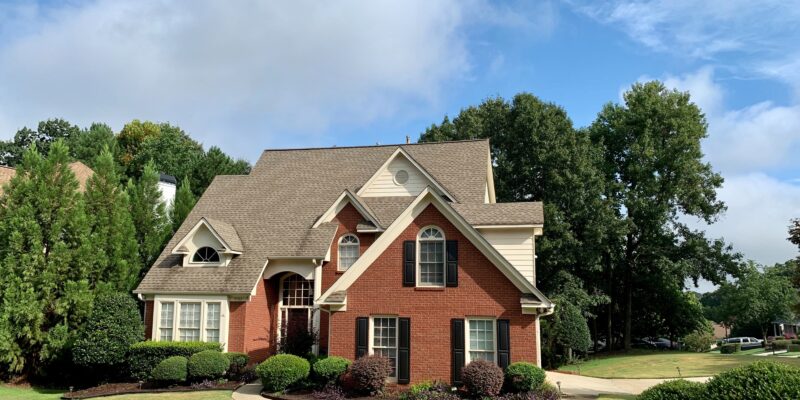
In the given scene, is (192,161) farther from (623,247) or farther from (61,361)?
(623,247)

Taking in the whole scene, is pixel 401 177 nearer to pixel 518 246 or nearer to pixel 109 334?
pixel 518 246

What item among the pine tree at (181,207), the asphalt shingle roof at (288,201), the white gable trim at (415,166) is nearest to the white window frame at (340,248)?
the asphalt shingle roof at (288,201)

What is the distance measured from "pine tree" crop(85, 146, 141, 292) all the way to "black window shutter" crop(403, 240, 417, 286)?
12.5m

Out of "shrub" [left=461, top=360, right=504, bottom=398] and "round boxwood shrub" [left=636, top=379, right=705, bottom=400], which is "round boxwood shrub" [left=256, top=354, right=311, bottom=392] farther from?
"round boxwood shrub" [left=636, top=379, right=705, bottom=400]

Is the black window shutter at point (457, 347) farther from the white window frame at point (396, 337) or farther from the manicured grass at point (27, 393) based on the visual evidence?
the manicured grass at point (27, 393)

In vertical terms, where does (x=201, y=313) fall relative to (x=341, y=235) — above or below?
below

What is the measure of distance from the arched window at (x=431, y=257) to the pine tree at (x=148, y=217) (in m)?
14.7

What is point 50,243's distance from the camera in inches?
858

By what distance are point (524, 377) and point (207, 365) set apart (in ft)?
34.0

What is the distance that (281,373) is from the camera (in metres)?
17.0

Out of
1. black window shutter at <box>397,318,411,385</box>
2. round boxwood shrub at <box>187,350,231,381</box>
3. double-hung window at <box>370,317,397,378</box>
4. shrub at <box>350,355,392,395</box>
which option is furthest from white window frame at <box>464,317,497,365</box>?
round boxwood shrub at <box>187,350,231,381</box>

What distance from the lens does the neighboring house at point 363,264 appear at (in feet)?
56.6

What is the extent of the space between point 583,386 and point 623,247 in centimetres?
2197

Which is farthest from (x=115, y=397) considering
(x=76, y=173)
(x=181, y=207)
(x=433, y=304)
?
(x=76, y=173)
